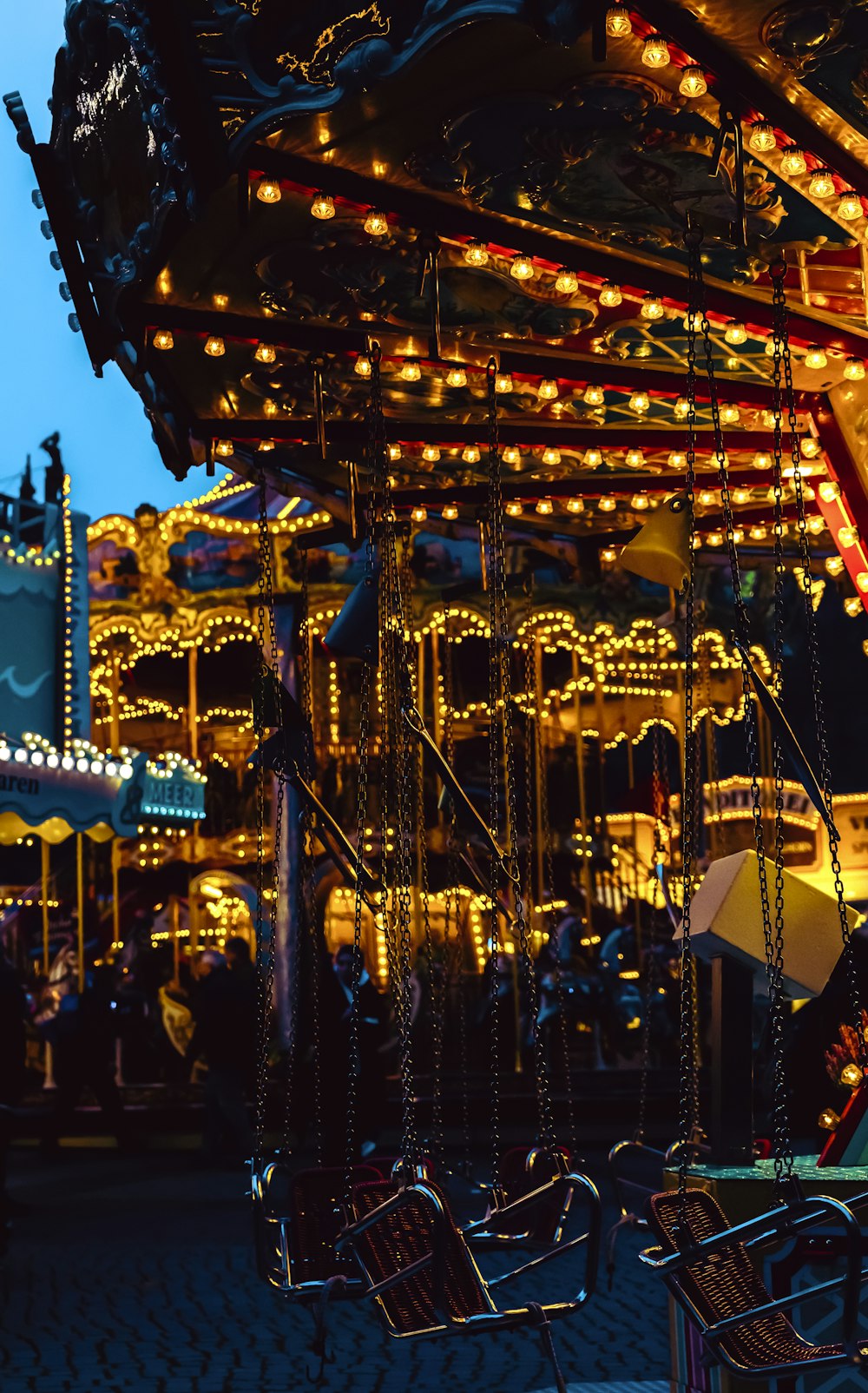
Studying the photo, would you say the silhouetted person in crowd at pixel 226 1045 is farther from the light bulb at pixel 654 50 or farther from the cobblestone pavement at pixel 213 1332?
the light bulb at pixel 654 50

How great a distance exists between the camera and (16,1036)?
34.0 ft

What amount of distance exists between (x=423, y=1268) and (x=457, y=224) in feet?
11.7

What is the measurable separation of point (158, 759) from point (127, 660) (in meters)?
3.15

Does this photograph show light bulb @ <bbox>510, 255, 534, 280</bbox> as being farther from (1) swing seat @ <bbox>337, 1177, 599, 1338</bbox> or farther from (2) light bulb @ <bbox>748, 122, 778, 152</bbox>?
(1) swing seat @ <bbox>337, 1177, 599, 1338</bbox>

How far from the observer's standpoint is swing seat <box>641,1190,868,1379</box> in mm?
4195

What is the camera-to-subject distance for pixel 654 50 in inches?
184

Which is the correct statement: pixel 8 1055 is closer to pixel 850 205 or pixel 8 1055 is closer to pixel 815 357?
pixel 815 357

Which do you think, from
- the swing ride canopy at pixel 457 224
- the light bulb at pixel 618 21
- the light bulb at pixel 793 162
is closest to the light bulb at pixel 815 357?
the swing ride canopy at pixel 457 224

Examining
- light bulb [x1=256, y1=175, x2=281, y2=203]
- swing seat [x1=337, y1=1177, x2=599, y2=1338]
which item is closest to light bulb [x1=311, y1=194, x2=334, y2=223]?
light bulb [x1=256, y1=175, x2=281, y2=203]

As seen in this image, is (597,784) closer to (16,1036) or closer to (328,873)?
(328,873)

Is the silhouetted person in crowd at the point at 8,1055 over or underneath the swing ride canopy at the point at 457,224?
underneath

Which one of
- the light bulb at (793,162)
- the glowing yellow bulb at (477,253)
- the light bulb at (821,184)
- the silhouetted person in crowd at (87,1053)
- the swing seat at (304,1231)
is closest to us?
the light bulb at (793,162)

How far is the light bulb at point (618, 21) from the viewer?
15.0 ft

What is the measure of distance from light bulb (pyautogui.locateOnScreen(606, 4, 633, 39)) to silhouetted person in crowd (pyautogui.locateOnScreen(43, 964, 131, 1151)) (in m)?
11.3
